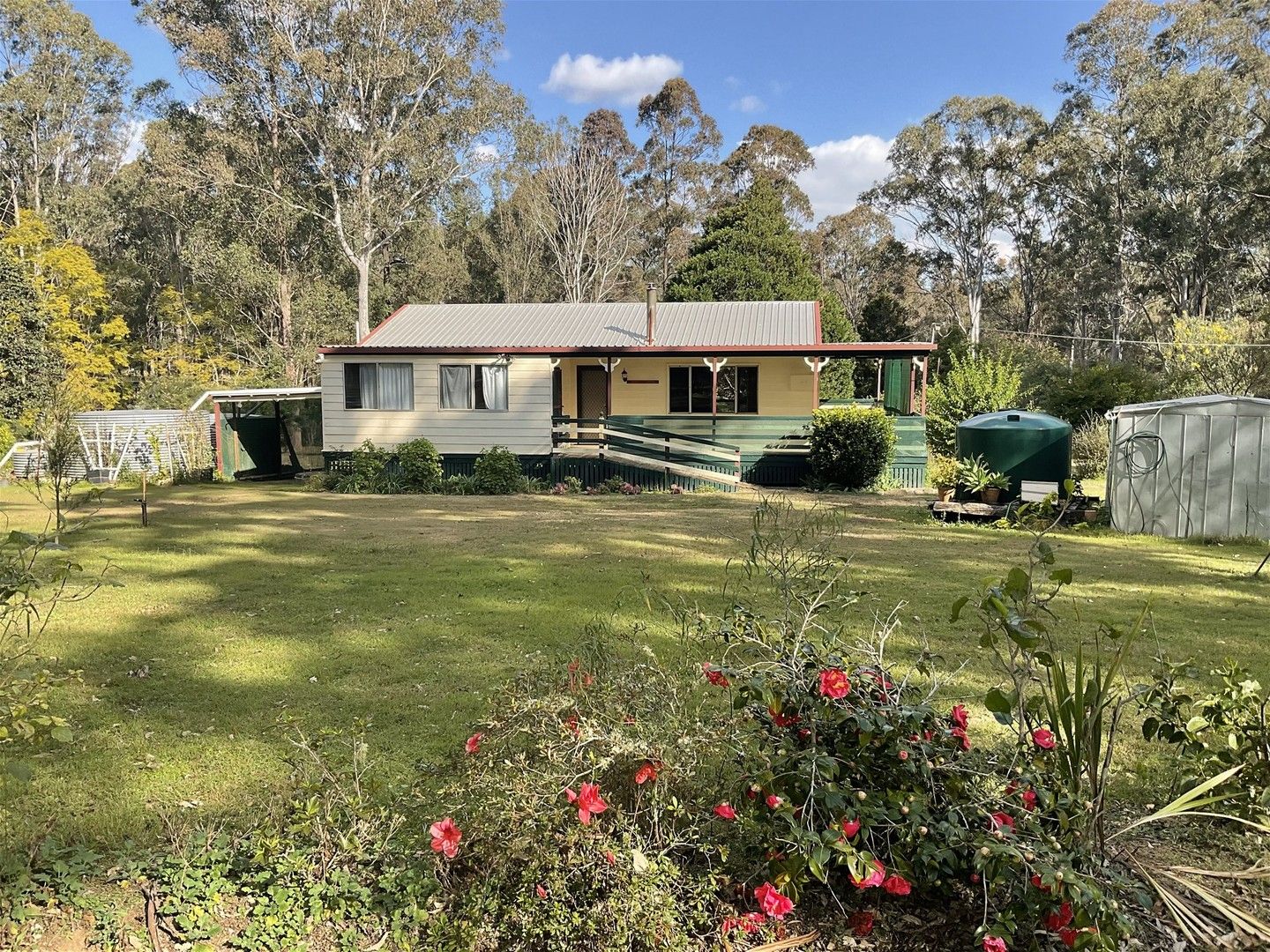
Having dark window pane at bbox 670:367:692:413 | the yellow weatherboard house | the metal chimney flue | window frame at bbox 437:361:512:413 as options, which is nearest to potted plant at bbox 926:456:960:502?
the yellow weatherboard house

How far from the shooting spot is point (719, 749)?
2666mm

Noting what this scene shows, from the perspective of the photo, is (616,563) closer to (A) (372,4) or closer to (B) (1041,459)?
(B) (1041,459)

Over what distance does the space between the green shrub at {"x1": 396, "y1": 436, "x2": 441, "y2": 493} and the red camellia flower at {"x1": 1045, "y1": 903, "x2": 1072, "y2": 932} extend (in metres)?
16.0

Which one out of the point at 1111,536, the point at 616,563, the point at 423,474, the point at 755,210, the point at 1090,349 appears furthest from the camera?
the point at 1090,349

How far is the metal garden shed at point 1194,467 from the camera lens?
32.7ft

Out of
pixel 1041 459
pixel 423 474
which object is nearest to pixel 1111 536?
pixel 1041 459

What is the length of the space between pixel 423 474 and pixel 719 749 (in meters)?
15.5

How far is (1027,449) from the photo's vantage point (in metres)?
12.2

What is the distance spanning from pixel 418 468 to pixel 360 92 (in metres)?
18.6

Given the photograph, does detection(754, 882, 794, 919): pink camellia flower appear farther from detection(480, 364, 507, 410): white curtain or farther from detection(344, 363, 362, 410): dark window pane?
detection(344, 363, 362, 410): dark window pane

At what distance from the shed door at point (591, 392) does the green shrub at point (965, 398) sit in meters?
8.25

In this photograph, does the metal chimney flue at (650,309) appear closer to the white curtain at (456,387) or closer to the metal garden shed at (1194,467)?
the white curtain at (456,387)

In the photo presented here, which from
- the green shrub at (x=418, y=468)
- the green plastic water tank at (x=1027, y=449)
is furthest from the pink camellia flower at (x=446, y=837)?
the green shrub at (x=418, y=468)

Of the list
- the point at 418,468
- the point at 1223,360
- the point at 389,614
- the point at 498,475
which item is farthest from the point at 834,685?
the point at 1223,360
